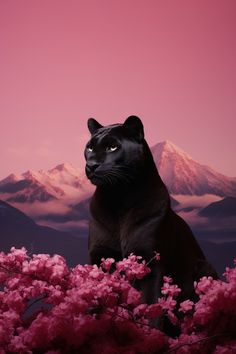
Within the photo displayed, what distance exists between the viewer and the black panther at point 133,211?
1.99 metres

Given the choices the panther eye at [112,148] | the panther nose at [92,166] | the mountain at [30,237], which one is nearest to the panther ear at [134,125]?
the panther eye at [112,148]

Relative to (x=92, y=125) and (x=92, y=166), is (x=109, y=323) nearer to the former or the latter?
(x=92, y=166)

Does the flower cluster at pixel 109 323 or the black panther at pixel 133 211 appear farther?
the black panther at pixel 133 211

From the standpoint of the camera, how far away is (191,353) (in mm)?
1186

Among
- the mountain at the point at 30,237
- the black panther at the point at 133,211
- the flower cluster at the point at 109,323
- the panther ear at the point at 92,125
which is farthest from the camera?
the mountain at the point at 30,237

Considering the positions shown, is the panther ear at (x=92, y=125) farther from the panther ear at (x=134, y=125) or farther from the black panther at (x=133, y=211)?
the panther ear at (x=134, y=125)

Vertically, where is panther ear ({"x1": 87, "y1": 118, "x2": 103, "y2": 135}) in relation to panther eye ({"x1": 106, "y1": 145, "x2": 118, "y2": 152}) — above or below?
above

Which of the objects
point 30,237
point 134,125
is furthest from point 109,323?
point 30,237

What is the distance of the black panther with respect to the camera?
6.53ft

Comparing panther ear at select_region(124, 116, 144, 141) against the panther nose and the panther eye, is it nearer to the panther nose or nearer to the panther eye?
the panther eye

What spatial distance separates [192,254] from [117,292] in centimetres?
88

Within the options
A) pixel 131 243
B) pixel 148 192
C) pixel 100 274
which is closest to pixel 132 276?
pixel 100 274

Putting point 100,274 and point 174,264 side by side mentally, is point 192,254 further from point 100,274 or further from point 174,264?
point 100,274

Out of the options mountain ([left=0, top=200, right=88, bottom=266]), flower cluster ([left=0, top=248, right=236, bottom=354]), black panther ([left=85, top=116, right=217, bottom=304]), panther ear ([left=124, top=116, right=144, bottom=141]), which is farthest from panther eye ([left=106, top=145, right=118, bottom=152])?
mountain ([left=0, top=200, right=88, bottom=266])
